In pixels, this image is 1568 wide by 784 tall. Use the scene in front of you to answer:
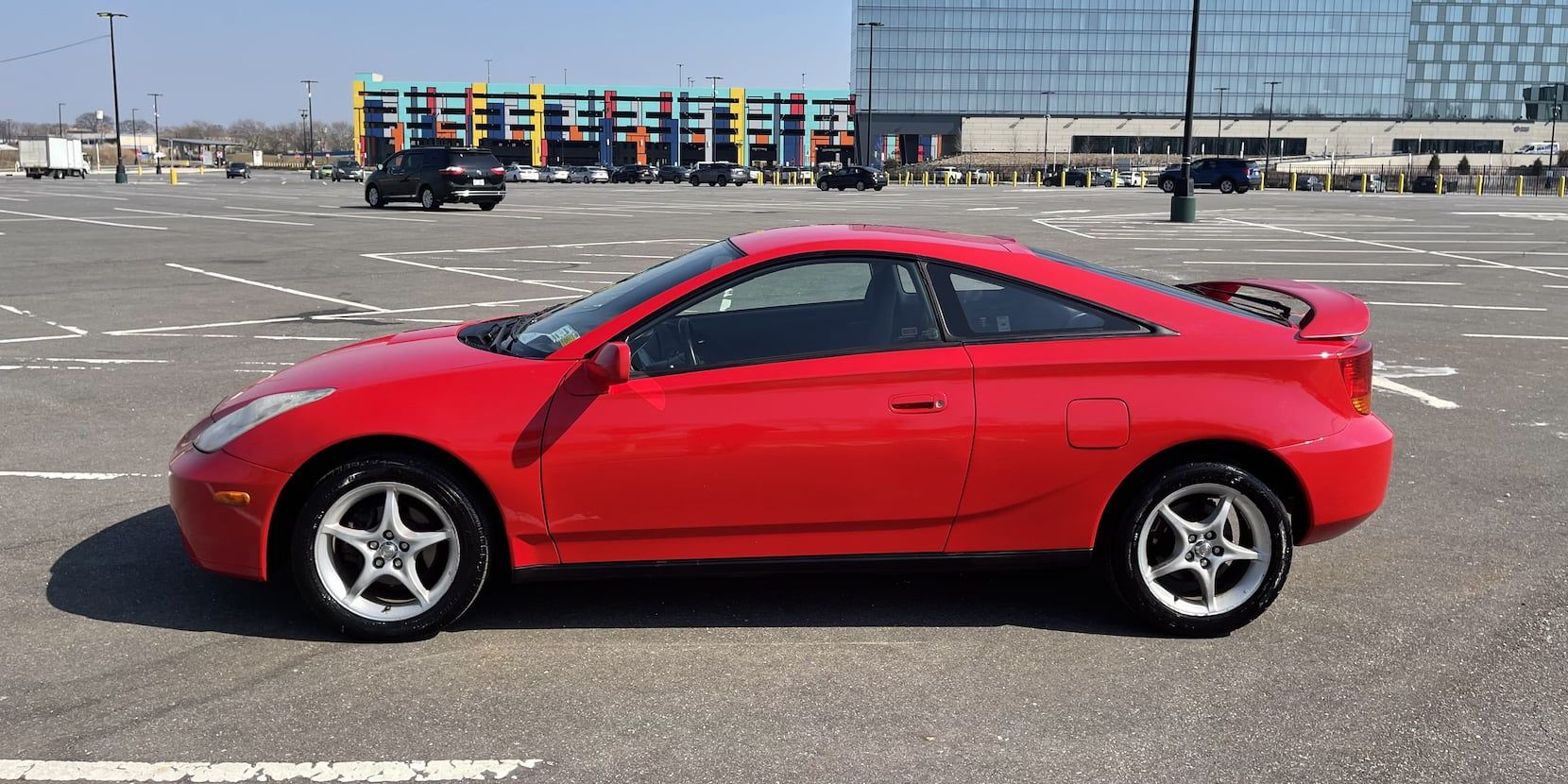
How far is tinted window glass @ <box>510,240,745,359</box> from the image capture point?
14.6 ft

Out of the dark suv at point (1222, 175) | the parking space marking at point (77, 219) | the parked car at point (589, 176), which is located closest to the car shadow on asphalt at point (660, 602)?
the parking space marking at point (77, 219)

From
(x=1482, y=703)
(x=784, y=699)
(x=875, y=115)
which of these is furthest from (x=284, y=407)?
(x=875, y=115)

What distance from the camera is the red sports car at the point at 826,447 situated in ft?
13.7

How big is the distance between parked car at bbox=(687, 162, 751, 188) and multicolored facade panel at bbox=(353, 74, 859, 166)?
212 feet

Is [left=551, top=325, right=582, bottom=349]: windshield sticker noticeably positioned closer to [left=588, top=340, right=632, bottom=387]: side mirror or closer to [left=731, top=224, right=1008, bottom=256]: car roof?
[left=588, top=340, right=632, bottom=387]: side mirror

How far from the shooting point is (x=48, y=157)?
261 feet

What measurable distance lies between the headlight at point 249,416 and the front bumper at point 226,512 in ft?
0.19

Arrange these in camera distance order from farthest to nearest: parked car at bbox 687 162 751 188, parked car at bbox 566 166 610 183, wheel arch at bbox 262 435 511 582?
1. parked car at bbox 566 166 610 183
2. parked car at bbox 687 162 751 188
3. wheel arch at bbox 262 435 511 582

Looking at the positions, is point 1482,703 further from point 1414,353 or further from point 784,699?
point 1414,353

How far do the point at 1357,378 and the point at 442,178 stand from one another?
32249 millimetres

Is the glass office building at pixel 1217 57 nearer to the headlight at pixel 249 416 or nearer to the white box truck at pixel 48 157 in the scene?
the white box truck at pixel 48 157

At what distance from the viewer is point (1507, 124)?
135 m

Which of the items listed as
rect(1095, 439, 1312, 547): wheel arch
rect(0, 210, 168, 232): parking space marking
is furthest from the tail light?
rect(0, 210, 168, 232): parking space marking

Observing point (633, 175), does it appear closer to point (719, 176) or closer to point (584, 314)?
point (719, 176)
